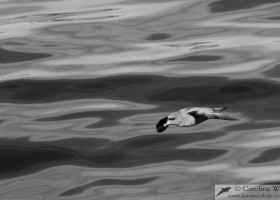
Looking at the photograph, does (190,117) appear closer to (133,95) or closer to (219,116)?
(219,116)

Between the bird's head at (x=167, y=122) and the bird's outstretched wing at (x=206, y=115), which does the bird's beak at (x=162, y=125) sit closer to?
the bird's head at (x=167, y=122)

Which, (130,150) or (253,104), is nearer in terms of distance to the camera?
(130,150)

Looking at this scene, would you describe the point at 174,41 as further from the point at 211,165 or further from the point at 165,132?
the point at 211,165

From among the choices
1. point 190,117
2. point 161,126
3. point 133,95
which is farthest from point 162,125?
point 133,95

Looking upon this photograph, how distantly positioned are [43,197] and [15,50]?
2.57 metres

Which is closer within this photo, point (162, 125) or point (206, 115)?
point (206, 115)

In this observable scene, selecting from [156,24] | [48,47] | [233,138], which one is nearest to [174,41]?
[156,24]

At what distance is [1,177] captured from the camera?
18.1 feet

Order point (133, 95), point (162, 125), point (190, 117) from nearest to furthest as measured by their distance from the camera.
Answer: point (190, 117), point (162, 125), point (133, 95)

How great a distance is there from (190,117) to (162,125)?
9.1 inches

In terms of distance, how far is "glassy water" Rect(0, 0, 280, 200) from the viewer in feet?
17.7

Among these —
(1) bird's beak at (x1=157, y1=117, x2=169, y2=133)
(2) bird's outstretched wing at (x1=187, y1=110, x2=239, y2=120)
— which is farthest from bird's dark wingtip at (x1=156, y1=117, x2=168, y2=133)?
(2) bird's outstretched wing at (x1=187, y1=110, x2=239, y2=120)

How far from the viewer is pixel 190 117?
5789mm

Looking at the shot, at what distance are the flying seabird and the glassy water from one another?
6 cm
